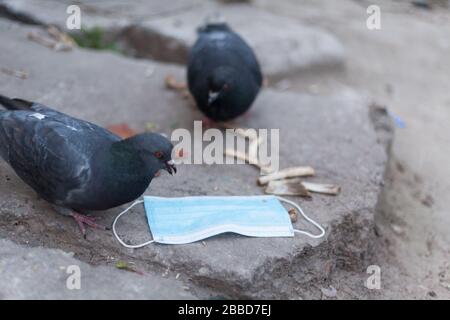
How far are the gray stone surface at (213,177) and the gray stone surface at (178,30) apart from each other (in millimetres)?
749

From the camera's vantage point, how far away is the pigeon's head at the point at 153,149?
3.47 m

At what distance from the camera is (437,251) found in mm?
4555

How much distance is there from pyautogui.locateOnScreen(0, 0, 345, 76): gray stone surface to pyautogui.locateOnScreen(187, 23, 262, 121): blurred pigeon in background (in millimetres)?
1550

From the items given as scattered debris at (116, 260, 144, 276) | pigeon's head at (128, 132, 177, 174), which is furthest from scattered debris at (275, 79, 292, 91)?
scattered debris at (116, 260, 144, 276)

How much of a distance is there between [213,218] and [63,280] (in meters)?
1.00

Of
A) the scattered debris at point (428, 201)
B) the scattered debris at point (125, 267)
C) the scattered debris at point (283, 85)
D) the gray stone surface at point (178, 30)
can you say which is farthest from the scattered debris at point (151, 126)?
the scattered debris at point (428, 201)

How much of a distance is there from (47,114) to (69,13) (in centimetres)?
355

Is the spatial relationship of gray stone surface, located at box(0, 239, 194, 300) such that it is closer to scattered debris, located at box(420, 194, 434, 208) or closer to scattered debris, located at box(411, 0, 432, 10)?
scattered debris, located at box(420, 194, 434, 208)

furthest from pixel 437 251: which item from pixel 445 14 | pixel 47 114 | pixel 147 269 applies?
pixel 445 14

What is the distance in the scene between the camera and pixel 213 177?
437 centimetres

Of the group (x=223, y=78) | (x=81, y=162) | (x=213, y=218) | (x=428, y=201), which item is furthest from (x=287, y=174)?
(x=81, y=162)

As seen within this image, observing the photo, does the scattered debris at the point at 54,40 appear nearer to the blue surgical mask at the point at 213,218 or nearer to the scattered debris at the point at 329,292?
the blue surgical mask at the point at 213,218

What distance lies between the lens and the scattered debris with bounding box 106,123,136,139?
4.79 m
